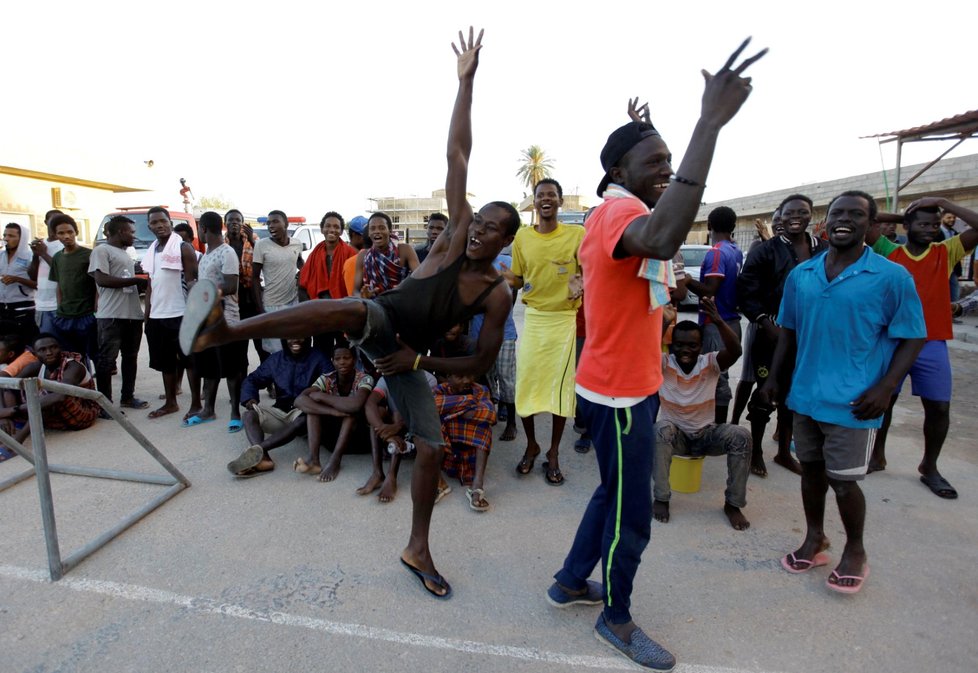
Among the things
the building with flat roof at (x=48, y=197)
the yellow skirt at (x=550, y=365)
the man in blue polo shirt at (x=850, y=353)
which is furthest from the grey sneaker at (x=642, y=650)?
the building with flat roof at (x=48, y=197)

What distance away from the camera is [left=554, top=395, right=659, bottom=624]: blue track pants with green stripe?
2074 mm

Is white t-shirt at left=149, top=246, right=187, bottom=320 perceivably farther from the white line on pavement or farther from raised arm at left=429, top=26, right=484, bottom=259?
raised arm at left=429, top=26, right=484, bottom=259

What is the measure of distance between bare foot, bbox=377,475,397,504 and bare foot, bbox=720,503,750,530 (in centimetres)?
207

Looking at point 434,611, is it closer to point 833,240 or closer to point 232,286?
point 833,240

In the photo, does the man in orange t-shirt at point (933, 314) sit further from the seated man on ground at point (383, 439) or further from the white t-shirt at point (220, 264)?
the white t-shirt at point (220, 264)

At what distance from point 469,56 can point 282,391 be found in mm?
3038

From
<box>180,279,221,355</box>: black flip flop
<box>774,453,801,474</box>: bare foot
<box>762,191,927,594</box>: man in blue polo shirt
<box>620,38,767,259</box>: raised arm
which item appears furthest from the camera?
<box>774,453,801,474</box>: bare foot

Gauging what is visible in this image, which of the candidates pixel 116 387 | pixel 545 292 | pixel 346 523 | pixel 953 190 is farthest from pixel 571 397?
pixel 953 190

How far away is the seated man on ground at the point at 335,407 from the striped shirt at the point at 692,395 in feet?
6.94

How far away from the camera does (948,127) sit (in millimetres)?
7992

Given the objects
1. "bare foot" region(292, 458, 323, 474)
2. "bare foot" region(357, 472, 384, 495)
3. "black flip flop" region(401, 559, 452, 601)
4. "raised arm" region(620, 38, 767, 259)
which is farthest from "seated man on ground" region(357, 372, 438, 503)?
"raised arm" region(620, 38, 767, 259)

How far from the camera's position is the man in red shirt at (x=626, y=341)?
1.71 m

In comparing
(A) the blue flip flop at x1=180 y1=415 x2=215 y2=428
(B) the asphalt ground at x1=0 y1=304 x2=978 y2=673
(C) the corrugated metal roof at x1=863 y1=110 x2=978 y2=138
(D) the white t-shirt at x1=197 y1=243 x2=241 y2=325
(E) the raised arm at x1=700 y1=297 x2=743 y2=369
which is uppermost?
(C) the corrugated metal roof at x1=863 y1=110 x2=978 y2=138

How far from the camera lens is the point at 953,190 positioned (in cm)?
1012
